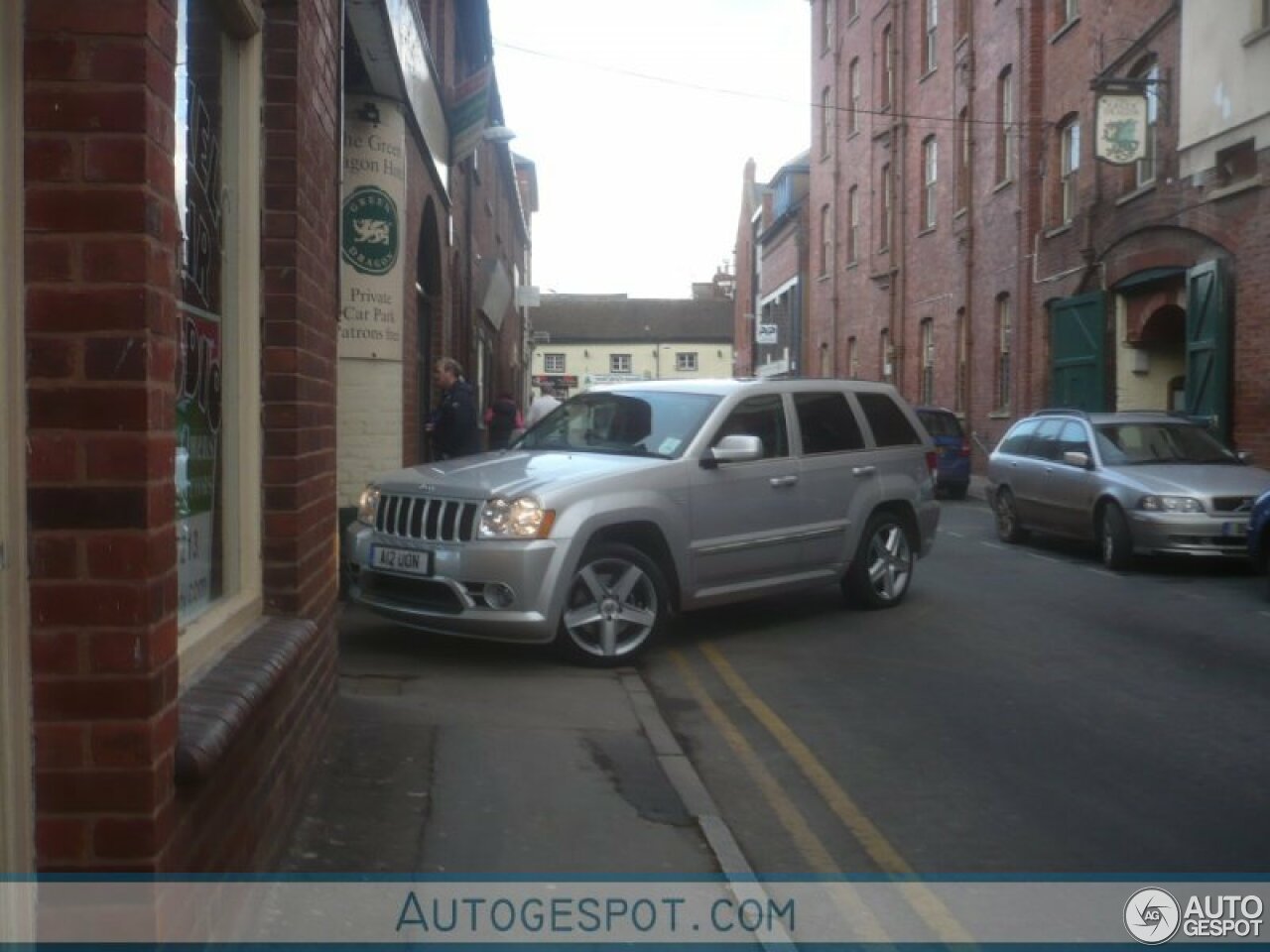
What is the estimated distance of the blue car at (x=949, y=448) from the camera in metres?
23.4

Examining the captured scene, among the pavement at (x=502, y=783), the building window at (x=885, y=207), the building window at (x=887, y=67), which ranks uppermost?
the building window at (x=887, y=67)

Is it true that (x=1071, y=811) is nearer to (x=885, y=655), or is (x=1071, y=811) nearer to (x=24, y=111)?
(x=885, y=655)

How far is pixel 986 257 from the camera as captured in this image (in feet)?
93.0

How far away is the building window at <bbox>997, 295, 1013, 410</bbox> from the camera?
1076 inches

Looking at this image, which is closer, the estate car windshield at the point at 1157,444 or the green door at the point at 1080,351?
the estate car windshield at the point at 1157,444

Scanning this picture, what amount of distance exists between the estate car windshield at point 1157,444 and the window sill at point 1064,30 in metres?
11.7

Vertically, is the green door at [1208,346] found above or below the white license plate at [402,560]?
above

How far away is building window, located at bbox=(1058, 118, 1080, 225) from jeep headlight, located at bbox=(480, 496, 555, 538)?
60.8ft

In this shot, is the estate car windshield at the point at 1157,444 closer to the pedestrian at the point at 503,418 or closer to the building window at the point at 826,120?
the pedestrian at the point at 503,418

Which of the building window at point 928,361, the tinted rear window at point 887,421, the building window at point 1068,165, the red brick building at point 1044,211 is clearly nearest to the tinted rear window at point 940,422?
the red brick building at point 1044,211

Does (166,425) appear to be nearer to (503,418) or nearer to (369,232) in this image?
(369,232)

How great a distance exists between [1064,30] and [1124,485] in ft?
45.0

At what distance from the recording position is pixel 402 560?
8.19 meters

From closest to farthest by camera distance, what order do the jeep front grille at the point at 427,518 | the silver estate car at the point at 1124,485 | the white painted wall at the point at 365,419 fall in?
the jeep front grille at the point at 427,518, the white painted wall at the point at 365,419, the silver estate car at the point at 1124,485
